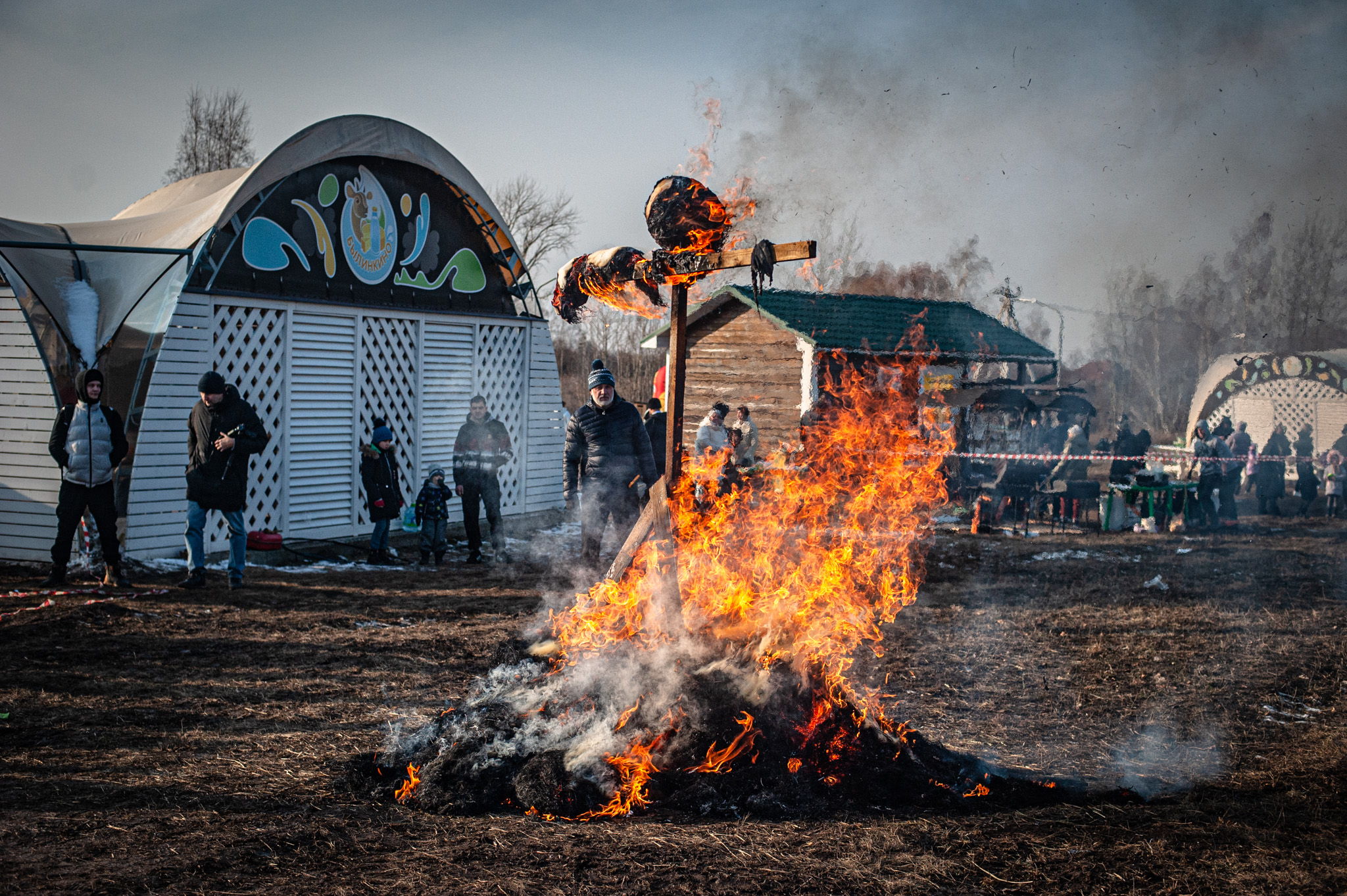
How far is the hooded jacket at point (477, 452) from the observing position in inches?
397

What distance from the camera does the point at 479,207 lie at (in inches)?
500

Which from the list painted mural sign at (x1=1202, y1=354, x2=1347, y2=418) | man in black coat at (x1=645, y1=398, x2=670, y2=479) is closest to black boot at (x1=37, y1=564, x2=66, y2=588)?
man in black coat at (x1=645, y1=398, x2=670, y2=479)

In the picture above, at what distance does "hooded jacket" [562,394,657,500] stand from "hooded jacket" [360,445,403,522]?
→ 327 cm

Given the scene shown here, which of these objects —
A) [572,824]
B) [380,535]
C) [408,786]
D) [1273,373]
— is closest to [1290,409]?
[1273,373]

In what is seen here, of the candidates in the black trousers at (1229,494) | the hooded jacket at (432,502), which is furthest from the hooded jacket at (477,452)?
the black trousers at (1229,494)

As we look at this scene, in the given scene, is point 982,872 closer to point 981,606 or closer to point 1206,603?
point 981,606

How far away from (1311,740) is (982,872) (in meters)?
2.94

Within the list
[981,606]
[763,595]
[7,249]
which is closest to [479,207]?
[7,249]

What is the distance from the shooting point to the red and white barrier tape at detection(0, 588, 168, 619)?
7.46 meters

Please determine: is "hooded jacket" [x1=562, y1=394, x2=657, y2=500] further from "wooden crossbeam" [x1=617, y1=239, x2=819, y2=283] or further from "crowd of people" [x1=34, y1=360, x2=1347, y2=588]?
"wooden crossbeam" [x1=617, y1=239, x2=819, y2=283]

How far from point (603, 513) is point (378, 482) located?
11.6 ft

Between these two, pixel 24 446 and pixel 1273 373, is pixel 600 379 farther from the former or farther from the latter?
pixel 1273 373

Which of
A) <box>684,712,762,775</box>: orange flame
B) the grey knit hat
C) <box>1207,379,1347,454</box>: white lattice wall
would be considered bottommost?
<box>684,712,762,775</box>: orange flame

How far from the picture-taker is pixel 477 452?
10070 millimetres
